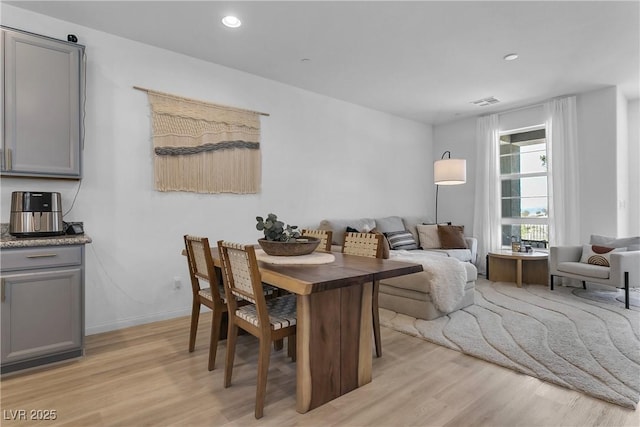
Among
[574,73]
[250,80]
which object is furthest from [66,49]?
[574,73]

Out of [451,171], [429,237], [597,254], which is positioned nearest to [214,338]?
[451,171]

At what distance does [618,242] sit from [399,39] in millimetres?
3569

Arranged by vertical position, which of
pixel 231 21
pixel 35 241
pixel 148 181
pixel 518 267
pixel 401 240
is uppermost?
pixel 231 21

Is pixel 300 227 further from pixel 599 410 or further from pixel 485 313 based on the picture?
pixel 599 410

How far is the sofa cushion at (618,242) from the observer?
396 centimetres

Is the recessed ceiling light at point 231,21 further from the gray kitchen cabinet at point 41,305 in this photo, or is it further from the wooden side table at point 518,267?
the wooden side table at point 518,267

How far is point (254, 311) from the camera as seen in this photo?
2.05 metres

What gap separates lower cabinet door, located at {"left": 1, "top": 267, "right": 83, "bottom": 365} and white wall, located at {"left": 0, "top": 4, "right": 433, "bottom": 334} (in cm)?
64

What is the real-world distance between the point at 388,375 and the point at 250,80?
340cm

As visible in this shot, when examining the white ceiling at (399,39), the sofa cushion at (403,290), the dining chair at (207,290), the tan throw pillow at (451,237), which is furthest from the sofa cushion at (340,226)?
the dining chair at (207,290)

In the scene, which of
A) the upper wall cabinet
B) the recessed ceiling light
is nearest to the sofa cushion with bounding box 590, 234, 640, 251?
the recessed ceiling light

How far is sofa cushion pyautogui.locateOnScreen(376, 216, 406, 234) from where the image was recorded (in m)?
5.17

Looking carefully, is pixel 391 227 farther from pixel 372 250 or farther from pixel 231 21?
pixel 231 21

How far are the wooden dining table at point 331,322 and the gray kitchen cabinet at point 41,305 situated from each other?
1446 mm
